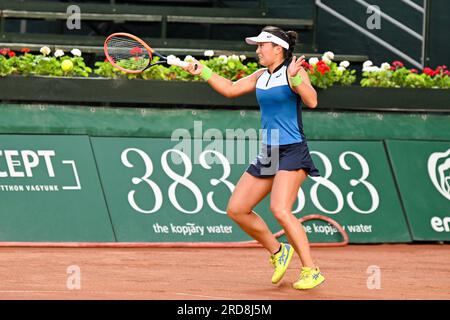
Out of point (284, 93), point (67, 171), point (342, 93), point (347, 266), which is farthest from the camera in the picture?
point (342, 93)

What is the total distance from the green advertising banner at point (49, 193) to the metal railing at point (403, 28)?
4904 mm

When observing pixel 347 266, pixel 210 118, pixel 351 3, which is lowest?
pixel 347 266

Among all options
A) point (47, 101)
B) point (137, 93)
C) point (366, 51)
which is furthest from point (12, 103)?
point (366, 51)

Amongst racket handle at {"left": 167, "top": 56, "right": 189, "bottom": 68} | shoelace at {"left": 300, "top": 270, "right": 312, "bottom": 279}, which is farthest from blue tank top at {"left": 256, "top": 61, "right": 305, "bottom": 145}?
shoelace at {"left": 300, "top": 270, "right": 312, "bottom": 279}

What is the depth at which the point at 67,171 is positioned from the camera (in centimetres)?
1141

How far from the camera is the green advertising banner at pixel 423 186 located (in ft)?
40.1

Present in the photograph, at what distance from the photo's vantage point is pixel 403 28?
15.2 meters

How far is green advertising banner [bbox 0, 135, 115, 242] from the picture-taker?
441 inches

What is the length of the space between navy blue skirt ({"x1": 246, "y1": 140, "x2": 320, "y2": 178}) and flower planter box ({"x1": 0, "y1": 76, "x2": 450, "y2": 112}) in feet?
11.9

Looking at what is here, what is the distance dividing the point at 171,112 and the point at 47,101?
4.36ft

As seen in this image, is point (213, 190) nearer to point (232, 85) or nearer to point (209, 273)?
point (209, 273)

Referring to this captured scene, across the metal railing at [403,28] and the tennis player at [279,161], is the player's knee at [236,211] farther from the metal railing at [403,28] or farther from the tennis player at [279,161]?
the metal railing at [403,28]

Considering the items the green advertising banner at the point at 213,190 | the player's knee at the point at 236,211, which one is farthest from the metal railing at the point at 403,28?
the player's knee at the point at 236,211

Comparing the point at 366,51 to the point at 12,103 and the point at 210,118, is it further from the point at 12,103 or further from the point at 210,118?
the point at 12,103
